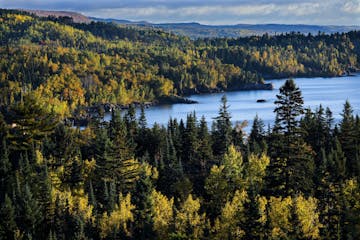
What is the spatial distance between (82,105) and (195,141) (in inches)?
3717

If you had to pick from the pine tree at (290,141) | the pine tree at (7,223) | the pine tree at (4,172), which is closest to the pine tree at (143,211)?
the pine tree at (7,223)

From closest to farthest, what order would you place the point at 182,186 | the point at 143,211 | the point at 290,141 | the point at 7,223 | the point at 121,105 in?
1. the point at 290,141
2. the point at 7,223
3. the point at 143,211
4. the point at 182,186
5. the point at 121,105

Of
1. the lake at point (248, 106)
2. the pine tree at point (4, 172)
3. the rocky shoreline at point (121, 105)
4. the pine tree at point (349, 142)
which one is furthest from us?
the rocky shoreline at point (121, 105)

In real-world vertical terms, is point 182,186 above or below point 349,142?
below

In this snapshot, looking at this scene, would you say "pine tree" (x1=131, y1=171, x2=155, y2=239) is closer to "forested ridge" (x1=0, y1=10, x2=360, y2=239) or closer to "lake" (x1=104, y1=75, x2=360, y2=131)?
"forested ridge" (x1=0, y1=10, x2=360, y2=239)

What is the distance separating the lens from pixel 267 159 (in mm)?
46469

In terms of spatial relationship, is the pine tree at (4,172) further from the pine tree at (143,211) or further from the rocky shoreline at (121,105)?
the rocky shoreline at (121,105)

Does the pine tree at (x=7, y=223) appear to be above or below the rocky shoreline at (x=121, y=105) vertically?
above

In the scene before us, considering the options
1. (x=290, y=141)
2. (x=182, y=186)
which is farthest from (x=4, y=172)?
(x=290, y=141)

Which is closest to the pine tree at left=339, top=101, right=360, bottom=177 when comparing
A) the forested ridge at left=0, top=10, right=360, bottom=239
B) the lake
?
the forested ridge at left=0, top=10, right=360, bottom=239

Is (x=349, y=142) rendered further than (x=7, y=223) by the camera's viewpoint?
Yes

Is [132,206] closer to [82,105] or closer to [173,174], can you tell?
[173,174]

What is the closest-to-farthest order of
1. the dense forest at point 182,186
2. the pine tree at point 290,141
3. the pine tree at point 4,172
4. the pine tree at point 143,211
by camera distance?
the pine tree at point 290,141 < the dense forest at point 182,186 < the pine tree at point 143,211 < the pine tree at point 4,172

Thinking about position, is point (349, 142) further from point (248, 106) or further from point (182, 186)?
point (248, 106)
